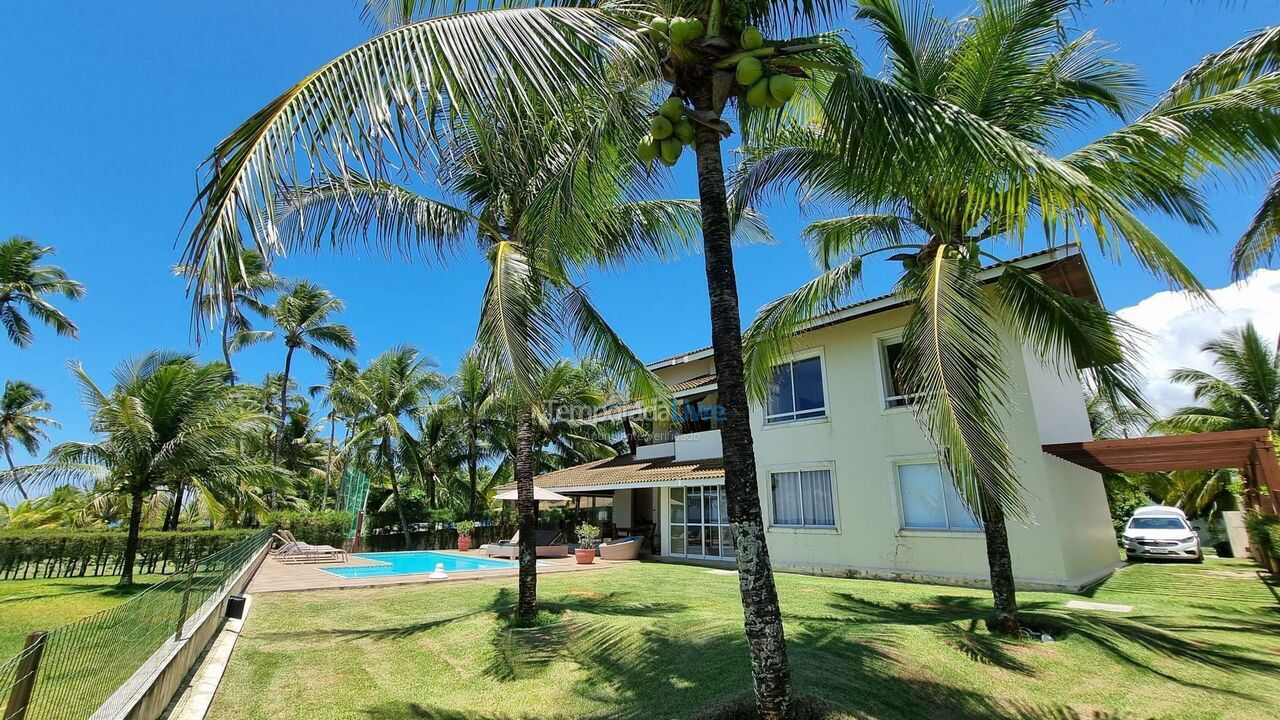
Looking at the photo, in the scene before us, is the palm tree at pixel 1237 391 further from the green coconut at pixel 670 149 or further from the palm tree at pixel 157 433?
the palm tree at pixel 157 433

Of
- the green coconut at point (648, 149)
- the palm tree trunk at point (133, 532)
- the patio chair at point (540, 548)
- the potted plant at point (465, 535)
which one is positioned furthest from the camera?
the potted plant at point (465, 535)

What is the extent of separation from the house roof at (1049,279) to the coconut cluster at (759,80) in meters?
6.83

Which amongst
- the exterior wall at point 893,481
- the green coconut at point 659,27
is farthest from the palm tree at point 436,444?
the green coconut at point 659,27

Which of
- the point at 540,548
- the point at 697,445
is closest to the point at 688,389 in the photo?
the point at 697,445

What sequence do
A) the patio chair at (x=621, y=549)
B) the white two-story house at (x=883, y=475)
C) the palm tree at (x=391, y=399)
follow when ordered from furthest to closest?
the palm tree at (x=391, y=399), the patio chair at (x=621, y=549), the white two-story house at (x=883, y=475)

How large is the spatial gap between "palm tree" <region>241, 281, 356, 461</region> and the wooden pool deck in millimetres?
15368

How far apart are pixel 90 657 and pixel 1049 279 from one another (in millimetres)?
15905

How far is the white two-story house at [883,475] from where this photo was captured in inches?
460

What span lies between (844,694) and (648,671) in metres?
2.08

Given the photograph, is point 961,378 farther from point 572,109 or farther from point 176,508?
point 176,508

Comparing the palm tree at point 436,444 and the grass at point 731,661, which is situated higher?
the palm tree at point 436,444

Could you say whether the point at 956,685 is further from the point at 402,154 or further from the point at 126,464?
the point at 126,464

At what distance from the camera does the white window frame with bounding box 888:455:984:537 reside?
483 inches

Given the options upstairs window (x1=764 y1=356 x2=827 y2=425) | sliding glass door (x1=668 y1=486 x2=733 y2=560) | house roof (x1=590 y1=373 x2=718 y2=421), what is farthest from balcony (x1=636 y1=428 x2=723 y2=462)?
upstairs window (x1=764 y1=356 x2=827 y2=425)
